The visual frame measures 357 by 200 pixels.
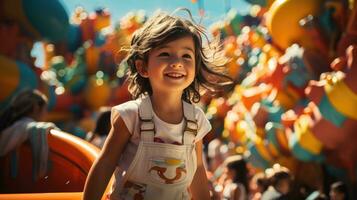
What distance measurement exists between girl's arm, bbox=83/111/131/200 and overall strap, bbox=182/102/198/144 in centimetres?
17

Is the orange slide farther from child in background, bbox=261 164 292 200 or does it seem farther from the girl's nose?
child in background, bbox=261 164 292 200

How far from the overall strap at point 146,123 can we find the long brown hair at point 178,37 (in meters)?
0.13

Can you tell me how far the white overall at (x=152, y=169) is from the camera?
1.39m

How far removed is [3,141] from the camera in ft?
9.02

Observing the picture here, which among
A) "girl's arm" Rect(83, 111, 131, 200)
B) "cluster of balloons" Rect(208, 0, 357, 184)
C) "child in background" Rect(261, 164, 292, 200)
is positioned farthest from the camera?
"cluster of balloons" Rect(208, 0, 357, 184)

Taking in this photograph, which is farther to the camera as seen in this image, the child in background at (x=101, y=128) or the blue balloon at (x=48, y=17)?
the blue balloon at (x=48, y=17)

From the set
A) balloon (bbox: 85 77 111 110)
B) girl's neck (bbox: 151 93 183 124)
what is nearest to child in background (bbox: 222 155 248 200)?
girl's neck (bbox: 151 93 183 124)

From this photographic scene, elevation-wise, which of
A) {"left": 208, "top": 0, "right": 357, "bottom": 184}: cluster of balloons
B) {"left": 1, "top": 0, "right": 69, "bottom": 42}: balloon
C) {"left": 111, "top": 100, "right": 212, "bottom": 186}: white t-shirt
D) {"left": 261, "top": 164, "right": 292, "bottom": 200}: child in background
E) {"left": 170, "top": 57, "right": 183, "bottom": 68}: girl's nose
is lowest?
{"left": 111, "top": 100, "right": 212, "bottom": 186}: white t-shirt

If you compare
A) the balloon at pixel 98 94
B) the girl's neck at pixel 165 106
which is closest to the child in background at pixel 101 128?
the girl's neck at pixel 165 106

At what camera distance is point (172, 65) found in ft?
4.63

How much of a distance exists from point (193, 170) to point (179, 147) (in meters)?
0.11

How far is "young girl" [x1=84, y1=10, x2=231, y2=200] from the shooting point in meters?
1.39

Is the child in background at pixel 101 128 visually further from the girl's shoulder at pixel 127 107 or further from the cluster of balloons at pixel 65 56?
the cluster of balloons at pixel 65 56

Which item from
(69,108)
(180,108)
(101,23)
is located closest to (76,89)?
(69,108)
